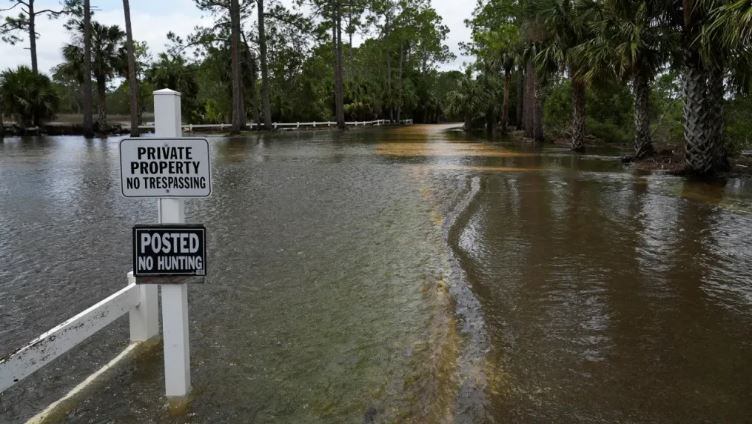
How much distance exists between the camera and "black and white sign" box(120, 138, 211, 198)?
11.5 ft

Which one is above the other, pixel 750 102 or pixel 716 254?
pixel 750 102

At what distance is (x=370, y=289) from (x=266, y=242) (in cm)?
243

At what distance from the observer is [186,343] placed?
12.2 feet

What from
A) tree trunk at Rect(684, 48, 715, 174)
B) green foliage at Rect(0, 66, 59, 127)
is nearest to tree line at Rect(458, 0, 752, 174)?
tree trunk at Rect(684, 48, 715, 174)

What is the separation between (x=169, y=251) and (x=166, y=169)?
19.0 inches

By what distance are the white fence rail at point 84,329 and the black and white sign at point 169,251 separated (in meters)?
0.60

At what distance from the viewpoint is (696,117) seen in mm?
14766

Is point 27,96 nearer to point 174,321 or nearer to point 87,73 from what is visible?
point 87,73

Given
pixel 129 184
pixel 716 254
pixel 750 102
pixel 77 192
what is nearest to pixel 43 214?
pixel 77 192

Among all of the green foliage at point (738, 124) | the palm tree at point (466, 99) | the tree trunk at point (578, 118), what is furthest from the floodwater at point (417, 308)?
the palm tree at point (466, 99)

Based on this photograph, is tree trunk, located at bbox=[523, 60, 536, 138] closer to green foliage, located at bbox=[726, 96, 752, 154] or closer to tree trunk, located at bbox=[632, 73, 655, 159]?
green foliage, located at bbox=[726, 96, 752, 154]

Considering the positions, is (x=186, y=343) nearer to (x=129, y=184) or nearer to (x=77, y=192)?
(x=129, y=184)

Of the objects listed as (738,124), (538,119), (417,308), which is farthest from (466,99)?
(417,308)

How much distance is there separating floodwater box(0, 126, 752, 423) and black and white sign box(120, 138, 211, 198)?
1.27m
